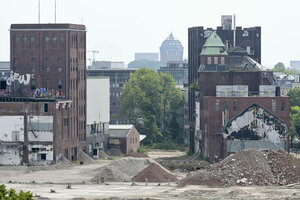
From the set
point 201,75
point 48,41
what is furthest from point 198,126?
point 48,41

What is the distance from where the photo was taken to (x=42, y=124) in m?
160

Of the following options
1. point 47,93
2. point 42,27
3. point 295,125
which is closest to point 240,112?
point 47,93

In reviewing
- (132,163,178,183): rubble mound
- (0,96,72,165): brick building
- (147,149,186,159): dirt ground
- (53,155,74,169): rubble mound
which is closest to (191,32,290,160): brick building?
(132,163,178,183): rubble mound

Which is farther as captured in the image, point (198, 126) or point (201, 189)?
point (198, 126)

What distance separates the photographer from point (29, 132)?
159 m

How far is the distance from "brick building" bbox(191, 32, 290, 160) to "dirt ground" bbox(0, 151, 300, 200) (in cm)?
1159

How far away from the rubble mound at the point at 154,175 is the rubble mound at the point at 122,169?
176 centimetres

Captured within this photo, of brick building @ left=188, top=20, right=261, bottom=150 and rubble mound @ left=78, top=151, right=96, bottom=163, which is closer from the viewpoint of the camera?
rubble mound @ left=78, top=151, right=96, bottom=163

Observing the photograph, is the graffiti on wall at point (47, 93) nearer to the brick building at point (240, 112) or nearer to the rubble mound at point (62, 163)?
the rubble mound at point (62, 163)

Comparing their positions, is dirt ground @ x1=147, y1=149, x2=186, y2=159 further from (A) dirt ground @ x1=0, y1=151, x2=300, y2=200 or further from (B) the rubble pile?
(B) the rubble pile

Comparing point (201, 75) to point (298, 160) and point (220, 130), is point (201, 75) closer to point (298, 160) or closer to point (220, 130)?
point (220, 130)

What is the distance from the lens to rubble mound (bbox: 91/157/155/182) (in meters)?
142

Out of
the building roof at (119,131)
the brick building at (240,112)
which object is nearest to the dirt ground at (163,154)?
the building roof at (119,131)

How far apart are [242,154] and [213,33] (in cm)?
4147
